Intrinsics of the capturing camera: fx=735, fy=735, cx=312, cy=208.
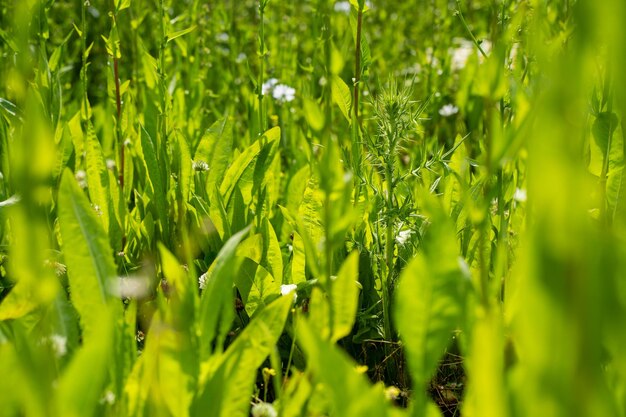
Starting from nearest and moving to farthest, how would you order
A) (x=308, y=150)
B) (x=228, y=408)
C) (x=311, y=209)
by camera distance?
(x=228, y=408)
(x=311, y=209)
(x=308, y=150)

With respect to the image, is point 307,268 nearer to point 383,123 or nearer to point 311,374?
point 383,123

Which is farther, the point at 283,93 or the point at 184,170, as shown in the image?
the point at 283,93

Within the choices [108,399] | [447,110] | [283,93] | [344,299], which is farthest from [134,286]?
[447,110]

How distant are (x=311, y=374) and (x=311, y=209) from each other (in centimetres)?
70

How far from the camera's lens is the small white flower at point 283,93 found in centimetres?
248

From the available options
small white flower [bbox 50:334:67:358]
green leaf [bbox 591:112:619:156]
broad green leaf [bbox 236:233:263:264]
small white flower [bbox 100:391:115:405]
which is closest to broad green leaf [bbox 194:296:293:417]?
small white flower [bbox 100:391:115:405]

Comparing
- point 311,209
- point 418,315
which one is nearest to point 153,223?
point 311,209

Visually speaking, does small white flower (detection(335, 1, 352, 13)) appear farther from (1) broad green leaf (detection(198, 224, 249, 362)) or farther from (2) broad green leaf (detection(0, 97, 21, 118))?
(1) broad green leaf (detection(198, 224, 249, 362))

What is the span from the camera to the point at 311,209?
5.27 feet

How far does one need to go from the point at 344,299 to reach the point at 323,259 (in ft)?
1.57

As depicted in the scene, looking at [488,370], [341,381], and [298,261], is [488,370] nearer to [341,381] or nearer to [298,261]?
[341,381]

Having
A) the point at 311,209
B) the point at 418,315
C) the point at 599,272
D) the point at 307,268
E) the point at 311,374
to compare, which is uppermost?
the point at 599,272

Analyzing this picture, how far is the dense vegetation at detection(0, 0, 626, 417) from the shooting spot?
548mm

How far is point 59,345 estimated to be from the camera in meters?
0.96
